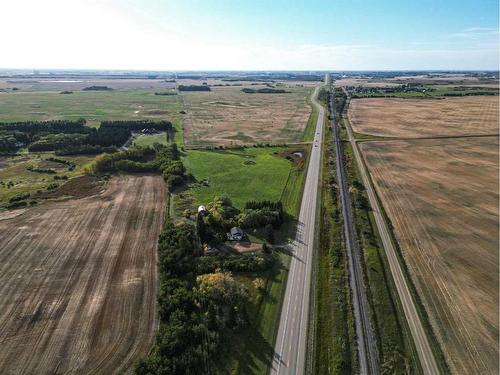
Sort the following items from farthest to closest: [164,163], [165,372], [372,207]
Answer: [164,163], [372,207], [165,372]

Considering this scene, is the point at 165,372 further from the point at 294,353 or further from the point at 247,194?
the point at 247,194

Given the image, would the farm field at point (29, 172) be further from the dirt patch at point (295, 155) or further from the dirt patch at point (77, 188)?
the dirt patch at point (295, 155)

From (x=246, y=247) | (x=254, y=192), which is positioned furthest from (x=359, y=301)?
(x=254, y=192)

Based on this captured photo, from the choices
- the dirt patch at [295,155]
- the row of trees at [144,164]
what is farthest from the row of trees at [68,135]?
the dirt patch at [295,155]

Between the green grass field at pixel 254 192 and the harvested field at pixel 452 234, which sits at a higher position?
the harvested field at pixel 452 234

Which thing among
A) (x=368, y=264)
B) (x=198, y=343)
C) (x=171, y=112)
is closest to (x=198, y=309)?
(x=198, y=343)
